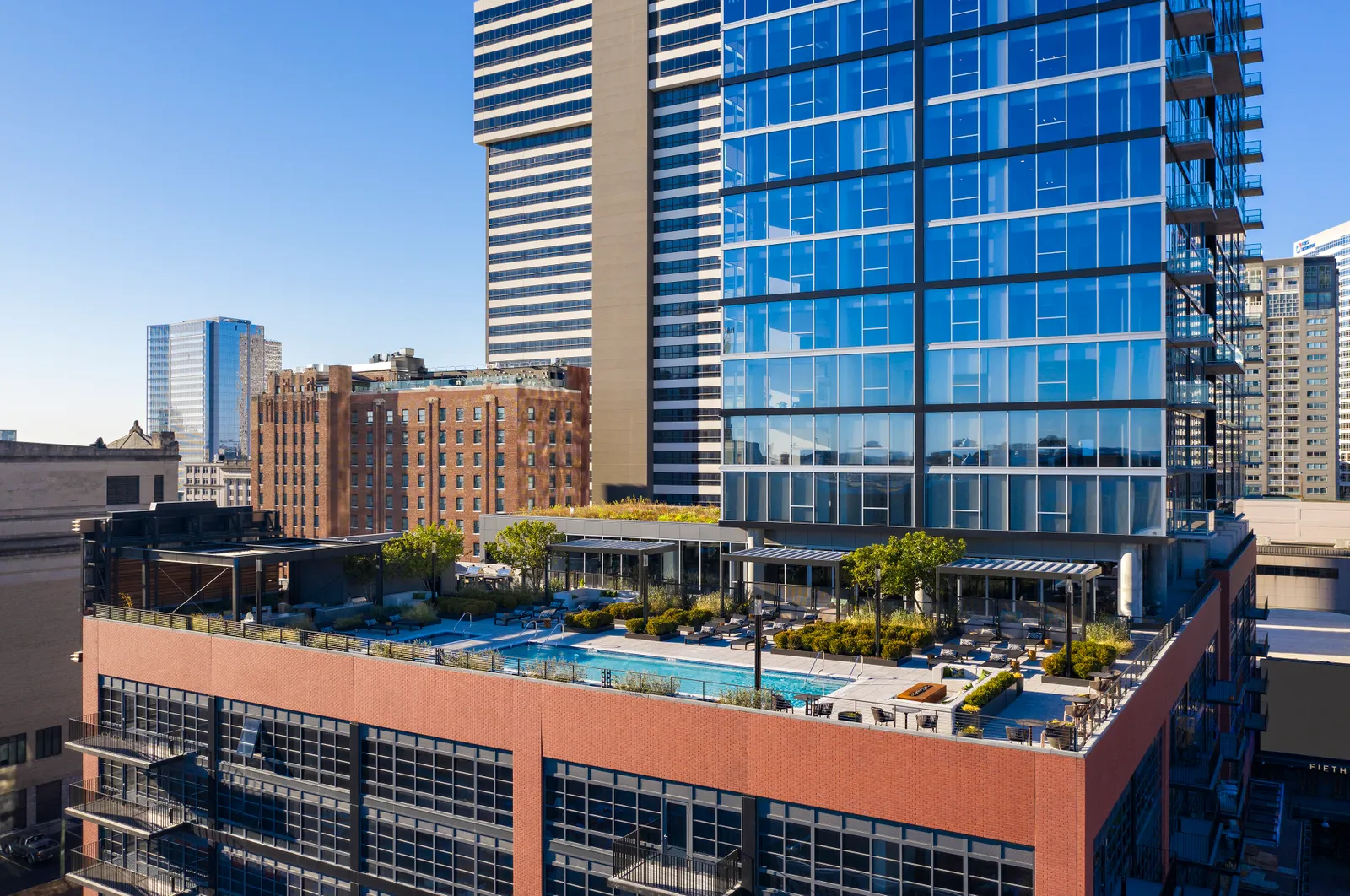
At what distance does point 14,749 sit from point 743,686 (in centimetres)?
4746

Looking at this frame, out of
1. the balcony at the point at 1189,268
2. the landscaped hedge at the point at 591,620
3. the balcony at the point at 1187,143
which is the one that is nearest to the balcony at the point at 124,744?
the landscaped hedge at the point at 591,620

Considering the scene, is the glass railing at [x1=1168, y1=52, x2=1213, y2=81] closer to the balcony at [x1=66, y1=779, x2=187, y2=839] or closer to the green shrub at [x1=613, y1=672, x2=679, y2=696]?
the green shrub at [x1=613, y1=672, x2=679, y2=696]

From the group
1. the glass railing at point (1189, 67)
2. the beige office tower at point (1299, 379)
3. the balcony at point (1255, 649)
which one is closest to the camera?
the glass railing at point (1189, 67)

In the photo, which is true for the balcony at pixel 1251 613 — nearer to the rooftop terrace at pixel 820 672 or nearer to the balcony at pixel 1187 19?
the rooftop terrace at pixel 820 672

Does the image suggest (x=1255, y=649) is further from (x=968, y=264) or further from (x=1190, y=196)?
(x=968, y=264)

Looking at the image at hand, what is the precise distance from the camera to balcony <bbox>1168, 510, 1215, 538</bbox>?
133ft

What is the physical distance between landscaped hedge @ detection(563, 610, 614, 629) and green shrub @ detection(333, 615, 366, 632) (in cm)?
820

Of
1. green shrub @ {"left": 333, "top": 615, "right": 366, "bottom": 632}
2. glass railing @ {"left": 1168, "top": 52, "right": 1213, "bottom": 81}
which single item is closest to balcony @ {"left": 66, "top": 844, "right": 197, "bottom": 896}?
green shrub @ {"left": 333, "top": 615, "right": 366, "bottom": 632}

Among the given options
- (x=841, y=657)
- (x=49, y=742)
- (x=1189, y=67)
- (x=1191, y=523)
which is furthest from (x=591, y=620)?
(x=49, y=742)

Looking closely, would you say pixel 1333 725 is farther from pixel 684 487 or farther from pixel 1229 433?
pixel 684 487

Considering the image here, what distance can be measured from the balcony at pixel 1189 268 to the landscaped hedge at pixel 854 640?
64.1 feet

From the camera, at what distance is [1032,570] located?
3366 centimetres

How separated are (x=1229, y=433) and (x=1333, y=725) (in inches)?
828

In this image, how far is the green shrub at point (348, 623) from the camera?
37312 mm
